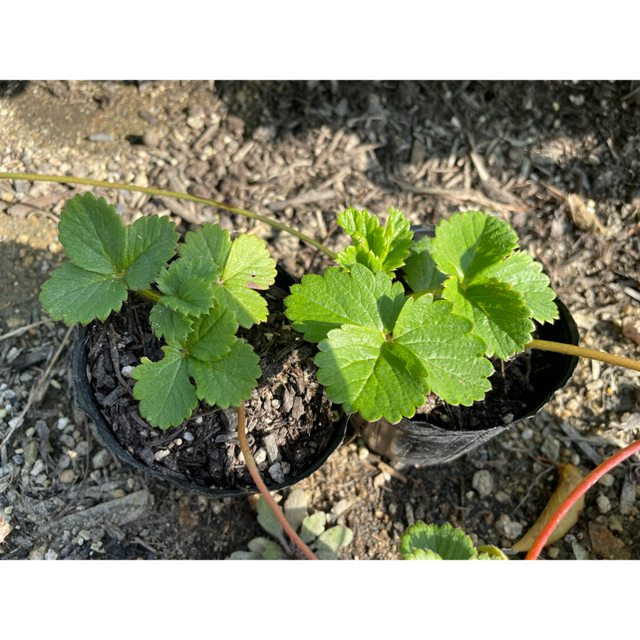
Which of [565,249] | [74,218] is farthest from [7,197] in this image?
[565,249]

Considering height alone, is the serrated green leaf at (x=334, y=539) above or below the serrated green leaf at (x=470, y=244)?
below

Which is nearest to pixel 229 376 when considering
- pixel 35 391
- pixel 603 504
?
pixel 35 391

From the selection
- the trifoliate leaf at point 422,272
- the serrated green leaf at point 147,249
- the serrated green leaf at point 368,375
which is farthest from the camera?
the trifoliate leaf at point 422,272

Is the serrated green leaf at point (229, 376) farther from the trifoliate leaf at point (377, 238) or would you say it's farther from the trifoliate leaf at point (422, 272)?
the trifoliate leaf at point (422, 272)

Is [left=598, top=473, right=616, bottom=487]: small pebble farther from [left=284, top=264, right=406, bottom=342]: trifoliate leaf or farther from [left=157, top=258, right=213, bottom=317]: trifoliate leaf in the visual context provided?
[left=157, top=258, right=213, bottom=317]: trifoliate leaf

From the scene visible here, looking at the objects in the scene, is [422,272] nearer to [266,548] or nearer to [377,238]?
[377,238]

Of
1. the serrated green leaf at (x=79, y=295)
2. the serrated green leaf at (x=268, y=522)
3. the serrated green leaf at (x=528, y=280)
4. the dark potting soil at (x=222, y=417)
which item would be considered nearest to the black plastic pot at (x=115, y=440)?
the dark potting soil at (x=222, y=417)

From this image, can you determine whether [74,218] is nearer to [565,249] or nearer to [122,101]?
[122,101]
